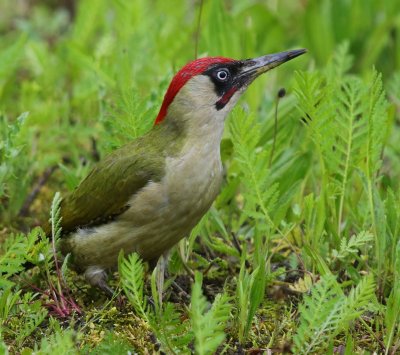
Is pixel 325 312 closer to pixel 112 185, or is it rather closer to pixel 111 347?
pixel 111 347

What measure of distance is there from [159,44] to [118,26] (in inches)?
21.8

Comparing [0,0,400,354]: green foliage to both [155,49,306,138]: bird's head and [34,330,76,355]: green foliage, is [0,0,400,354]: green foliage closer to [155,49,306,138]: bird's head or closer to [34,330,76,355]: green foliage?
[34,330,76,355]: green foliage

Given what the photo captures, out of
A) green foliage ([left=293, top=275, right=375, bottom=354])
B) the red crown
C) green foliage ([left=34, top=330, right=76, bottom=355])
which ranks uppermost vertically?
the red crown

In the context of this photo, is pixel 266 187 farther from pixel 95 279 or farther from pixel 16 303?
pixel 16 303

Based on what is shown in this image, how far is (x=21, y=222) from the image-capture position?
15.1 ft

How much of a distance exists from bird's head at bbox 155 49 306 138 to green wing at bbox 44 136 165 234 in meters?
0.22

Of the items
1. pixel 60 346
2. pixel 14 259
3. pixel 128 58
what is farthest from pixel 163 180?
pixel 128 58

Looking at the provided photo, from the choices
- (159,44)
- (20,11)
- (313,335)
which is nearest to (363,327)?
(313,335)

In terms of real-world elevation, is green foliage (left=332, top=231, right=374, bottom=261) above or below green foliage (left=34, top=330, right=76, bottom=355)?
below

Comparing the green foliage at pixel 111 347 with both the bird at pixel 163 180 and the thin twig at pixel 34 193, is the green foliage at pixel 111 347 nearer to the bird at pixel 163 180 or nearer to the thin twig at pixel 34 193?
the bird at pixel 163 180

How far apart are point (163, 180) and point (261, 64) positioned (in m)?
0.77

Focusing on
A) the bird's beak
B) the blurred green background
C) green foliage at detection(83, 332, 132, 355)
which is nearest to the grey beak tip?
the bird's beak

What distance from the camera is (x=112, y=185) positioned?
3.84m

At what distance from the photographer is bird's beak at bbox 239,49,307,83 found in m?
3.93
